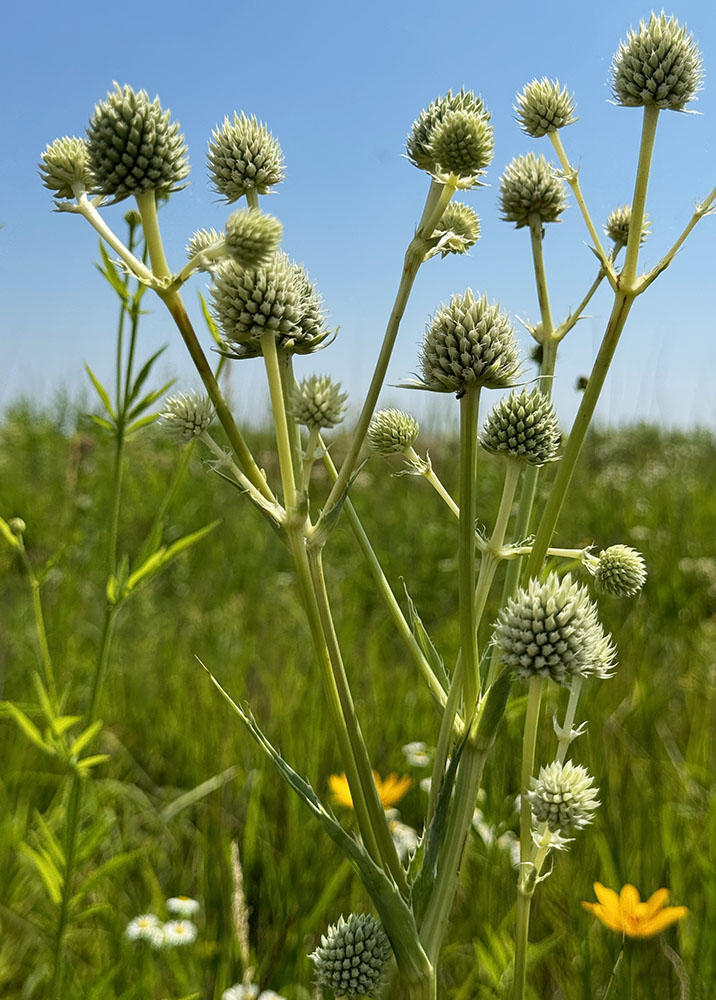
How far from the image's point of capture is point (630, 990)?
1467mm

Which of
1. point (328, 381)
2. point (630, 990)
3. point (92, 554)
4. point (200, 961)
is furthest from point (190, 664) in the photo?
point (328, 381)

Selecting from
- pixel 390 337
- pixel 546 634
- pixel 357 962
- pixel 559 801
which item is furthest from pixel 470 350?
pixel 357 962

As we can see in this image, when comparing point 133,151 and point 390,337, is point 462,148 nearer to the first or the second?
point 390,337

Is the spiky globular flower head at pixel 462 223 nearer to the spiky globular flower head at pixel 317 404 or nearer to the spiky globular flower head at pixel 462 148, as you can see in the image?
the spiky globular flower head at pixel 462 148

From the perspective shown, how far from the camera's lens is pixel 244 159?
1.13 meters

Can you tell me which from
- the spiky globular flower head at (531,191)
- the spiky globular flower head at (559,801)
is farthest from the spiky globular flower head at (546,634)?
the spiky globular flower head at (531,191)

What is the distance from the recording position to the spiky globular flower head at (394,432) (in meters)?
1.20

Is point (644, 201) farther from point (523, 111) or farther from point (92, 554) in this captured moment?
point (92, 554)

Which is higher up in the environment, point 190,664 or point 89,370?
point 89,370

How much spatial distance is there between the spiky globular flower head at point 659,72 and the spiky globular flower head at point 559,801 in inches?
38.1

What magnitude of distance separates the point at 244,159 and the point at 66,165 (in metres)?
0.25

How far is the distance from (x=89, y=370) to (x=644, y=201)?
1055 mm

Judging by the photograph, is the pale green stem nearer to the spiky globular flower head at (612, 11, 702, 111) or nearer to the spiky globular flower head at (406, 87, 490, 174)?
the spiky globular flower head at (406, 87, 490, 174)

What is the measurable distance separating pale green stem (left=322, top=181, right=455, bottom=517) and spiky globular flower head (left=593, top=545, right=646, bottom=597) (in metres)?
0.48
